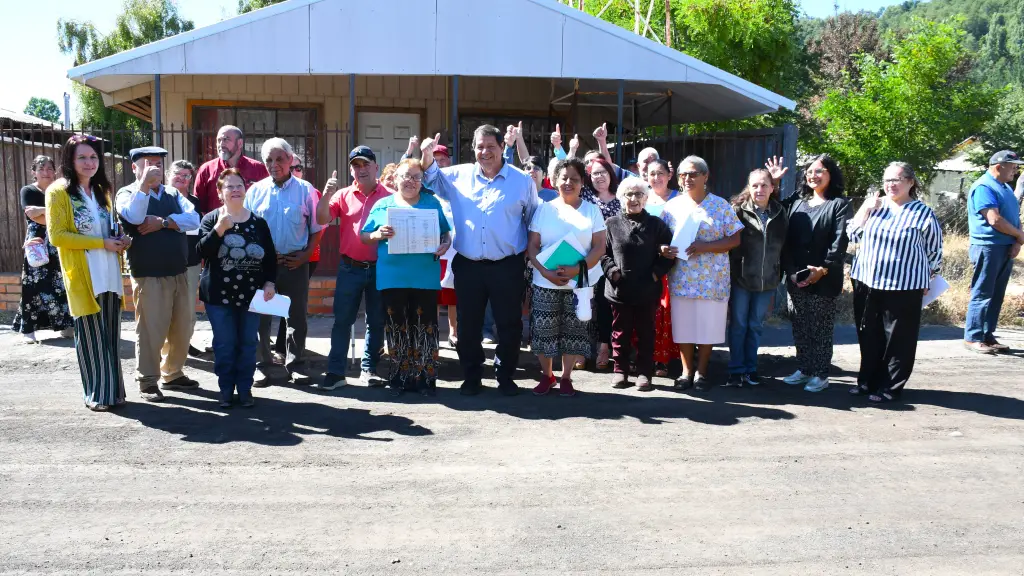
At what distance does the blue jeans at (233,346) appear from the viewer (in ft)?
19.6

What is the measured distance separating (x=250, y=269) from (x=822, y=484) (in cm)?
389

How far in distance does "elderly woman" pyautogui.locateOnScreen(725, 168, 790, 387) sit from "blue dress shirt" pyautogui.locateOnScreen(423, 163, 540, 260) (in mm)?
1759

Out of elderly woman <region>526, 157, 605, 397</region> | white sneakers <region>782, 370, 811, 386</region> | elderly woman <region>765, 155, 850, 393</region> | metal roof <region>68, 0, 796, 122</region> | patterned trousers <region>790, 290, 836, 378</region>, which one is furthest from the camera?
metal roof <region>68, 0, 796, 122</region>

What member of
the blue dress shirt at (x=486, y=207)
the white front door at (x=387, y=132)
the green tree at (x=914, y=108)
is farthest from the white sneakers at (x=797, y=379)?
the green tree at (x=914, y=108)

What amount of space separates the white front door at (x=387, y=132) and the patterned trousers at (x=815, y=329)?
7423 millimetres

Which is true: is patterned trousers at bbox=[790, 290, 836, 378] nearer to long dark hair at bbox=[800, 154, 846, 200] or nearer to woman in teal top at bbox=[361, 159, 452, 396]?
long dark hair at bbox=[800, 154, 846, 200]

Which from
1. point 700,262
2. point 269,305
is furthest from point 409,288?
point 700,262

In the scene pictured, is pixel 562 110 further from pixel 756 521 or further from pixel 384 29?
pixel 756 521

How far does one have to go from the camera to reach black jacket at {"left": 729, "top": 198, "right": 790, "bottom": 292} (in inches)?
267

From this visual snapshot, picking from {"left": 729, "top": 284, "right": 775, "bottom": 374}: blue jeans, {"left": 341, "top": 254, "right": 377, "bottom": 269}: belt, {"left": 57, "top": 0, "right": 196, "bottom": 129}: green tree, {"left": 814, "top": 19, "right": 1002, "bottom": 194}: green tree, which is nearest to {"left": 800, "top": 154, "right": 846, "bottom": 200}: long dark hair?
{"left": 729, "top": 284, "right": 775, "bottom": 374}: blue jeans

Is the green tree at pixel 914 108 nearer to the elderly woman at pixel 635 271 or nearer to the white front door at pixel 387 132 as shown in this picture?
the white front door at pixel 387 132

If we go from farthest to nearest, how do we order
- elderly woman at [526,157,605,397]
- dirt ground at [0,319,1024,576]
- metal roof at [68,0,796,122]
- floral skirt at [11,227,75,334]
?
metal roof at [68,0,796,122], floral skirt at [11,227,75,334], elderly woman at [526,157,605,397], dirt ground at [0,319,1024,576]

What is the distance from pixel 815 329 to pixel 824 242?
68 cm

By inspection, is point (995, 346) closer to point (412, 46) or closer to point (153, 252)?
point (412, 46)
